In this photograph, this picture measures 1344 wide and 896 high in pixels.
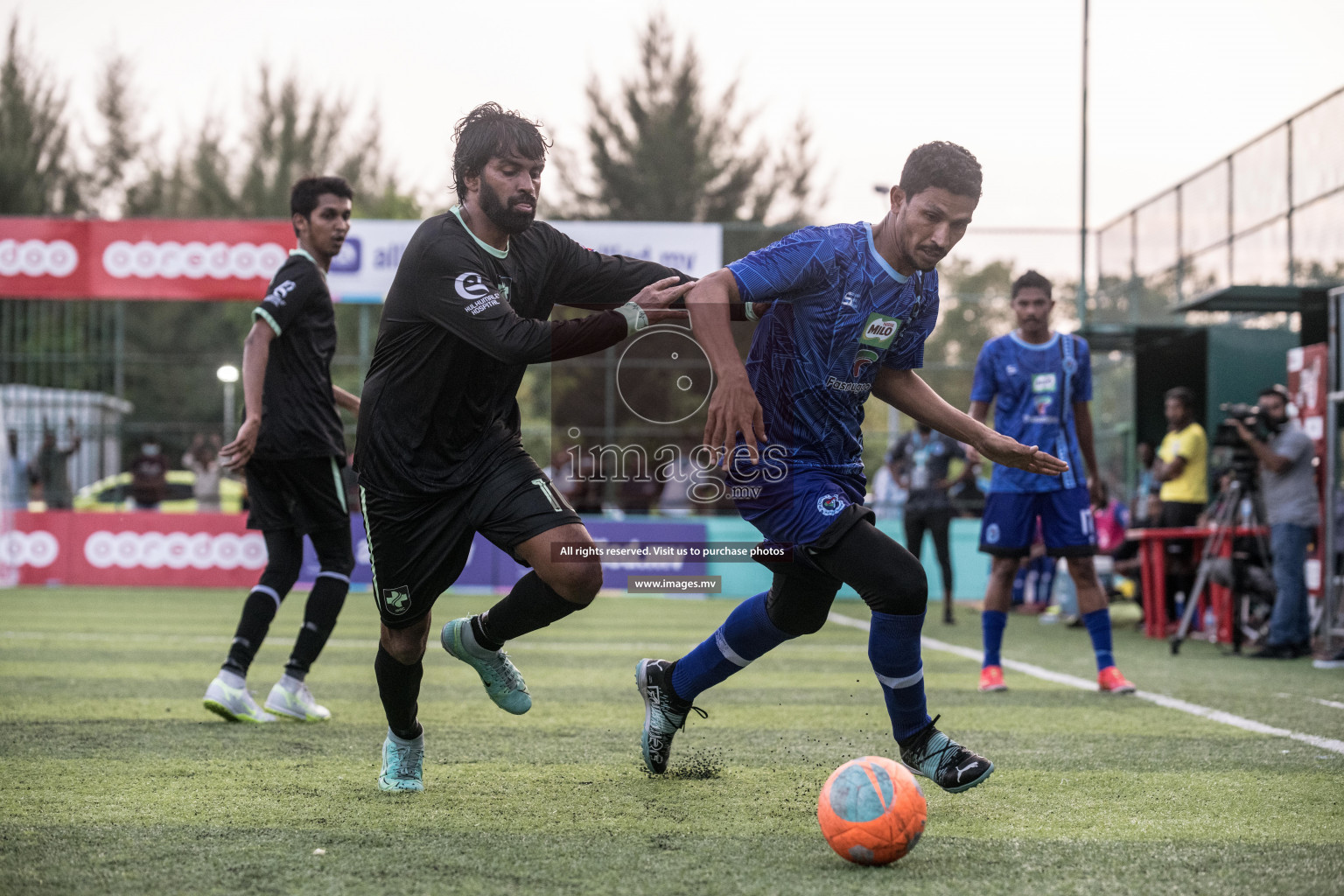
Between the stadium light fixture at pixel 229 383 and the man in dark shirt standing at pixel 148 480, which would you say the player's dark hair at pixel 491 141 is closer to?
the stadium light fixture at pixel 229 383

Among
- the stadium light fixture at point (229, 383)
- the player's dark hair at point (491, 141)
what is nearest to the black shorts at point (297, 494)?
the player's dark hair at point (491, 141)

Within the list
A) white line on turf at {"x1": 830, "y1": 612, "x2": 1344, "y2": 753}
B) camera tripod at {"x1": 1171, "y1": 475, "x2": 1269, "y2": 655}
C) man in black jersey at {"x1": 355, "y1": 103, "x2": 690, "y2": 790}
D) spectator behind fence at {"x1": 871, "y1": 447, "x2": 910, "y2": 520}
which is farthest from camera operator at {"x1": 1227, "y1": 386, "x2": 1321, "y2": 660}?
spectator behind fence at {"x1": 871, "y1": 447, "x2": 910, "y2": 520}

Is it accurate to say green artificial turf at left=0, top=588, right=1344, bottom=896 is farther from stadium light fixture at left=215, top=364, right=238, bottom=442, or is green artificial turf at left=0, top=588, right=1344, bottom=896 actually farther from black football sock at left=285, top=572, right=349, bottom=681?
stadium light fixture at left=215, top=364, right=238, bottom=442

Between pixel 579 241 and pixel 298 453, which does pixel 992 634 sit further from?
pixel 579 241

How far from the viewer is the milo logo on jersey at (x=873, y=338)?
13.5ft

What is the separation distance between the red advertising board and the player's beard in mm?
14741

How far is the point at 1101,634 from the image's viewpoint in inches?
291

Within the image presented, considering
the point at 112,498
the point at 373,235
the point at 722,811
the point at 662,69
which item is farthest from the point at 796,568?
the point at 662,69

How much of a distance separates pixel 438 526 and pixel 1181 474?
9.85 metres

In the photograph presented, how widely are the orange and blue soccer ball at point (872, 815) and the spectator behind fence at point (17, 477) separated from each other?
1741cm

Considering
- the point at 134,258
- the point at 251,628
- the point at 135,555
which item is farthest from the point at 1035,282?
the point at 135,555

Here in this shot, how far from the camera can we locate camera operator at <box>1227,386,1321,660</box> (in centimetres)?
973

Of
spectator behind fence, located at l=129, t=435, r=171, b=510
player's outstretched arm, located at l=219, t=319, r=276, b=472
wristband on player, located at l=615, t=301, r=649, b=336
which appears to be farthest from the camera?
spectator behind fence, located at l=129, t=435, r=171, b=510

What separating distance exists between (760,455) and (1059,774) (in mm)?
1642
